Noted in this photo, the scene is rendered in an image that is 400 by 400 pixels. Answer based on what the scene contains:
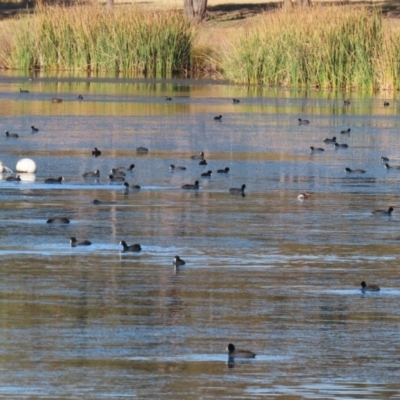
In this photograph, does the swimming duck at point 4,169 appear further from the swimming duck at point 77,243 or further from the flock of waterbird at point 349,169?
the swimming duck at point 77,243

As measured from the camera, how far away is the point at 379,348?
865 cm

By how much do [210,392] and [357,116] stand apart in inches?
827

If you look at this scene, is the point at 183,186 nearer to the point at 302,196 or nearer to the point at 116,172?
the point at 116,172

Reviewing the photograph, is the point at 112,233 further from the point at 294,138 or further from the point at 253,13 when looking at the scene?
the point at 253,13

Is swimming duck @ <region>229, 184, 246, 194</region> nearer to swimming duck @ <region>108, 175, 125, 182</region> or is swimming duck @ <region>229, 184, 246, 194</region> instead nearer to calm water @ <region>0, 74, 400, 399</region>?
calm water @ <region>0, 74, 400, 399</region>

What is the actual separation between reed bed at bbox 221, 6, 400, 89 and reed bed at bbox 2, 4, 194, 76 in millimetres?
3473

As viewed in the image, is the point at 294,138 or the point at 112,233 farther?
the point at 294,138

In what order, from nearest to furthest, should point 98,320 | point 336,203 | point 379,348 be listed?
point 379,348
point 98,320
point 336,203

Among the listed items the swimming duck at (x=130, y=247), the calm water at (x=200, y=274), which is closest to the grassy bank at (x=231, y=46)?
the calm water at (x=200, y=274)

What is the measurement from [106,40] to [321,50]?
762cm

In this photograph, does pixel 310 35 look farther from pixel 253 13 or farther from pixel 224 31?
pixel 253 13

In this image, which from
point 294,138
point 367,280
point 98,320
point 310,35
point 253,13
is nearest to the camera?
point 98,320

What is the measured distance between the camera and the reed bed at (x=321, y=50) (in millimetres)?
34938

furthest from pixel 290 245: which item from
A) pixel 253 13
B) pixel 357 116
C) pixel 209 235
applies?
pixel 253 13
